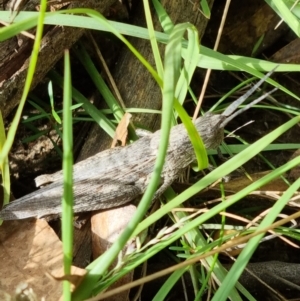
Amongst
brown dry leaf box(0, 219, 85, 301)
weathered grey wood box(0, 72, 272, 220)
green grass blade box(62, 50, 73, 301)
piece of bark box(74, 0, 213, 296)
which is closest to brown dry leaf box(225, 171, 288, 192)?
weathered grey wood box(0, 72, 272, 220)

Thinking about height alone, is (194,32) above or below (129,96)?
above

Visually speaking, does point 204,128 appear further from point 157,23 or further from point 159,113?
point 157,23

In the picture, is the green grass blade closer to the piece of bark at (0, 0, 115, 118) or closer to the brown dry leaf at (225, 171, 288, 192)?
the piece of bark at (0, 0, 115, 118)

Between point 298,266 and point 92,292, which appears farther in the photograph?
point 298,266

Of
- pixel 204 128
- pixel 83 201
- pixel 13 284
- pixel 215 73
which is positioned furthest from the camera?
pixel 215 73

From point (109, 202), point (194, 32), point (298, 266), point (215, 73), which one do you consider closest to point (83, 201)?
point (109, 202)

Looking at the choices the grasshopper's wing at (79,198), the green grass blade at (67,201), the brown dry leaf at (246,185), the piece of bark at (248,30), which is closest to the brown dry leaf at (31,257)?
the grasshopper's wing at (79,198)

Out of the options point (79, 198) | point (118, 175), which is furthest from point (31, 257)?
point (118, 175)
